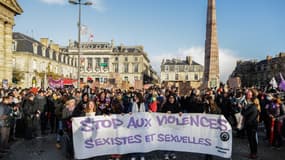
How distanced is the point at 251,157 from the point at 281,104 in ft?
9.02

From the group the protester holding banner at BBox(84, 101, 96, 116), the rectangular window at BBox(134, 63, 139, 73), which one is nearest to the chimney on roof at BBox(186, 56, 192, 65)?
the rectangular window at BBox(134, 63, 139, 73)

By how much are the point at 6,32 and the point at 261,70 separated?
89.6m

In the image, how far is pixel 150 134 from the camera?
7.15m

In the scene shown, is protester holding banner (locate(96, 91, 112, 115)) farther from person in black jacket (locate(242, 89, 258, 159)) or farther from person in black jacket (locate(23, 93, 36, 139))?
person in black jacket (locate(242, 89, 258, 159))

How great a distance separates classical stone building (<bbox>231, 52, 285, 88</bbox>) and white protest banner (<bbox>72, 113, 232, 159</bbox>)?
74.9 m

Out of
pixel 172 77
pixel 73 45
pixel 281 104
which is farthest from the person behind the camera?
pixel 73 45

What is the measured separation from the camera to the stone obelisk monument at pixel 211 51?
25891 millimetres

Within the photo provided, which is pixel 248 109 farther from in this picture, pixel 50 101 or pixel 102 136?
pixel 50 101

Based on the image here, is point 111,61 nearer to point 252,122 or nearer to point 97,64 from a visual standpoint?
point 97,64

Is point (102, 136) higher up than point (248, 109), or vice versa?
point (248, 109)

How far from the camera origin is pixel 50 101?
493 inches

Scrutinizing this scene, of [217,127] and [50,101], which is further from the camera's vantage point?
[50,101]

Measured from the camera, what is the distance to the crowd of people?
766 cm

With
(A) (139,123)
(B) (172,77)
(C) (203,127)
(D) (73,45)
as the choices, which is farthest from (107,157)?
(D) (73,45)
